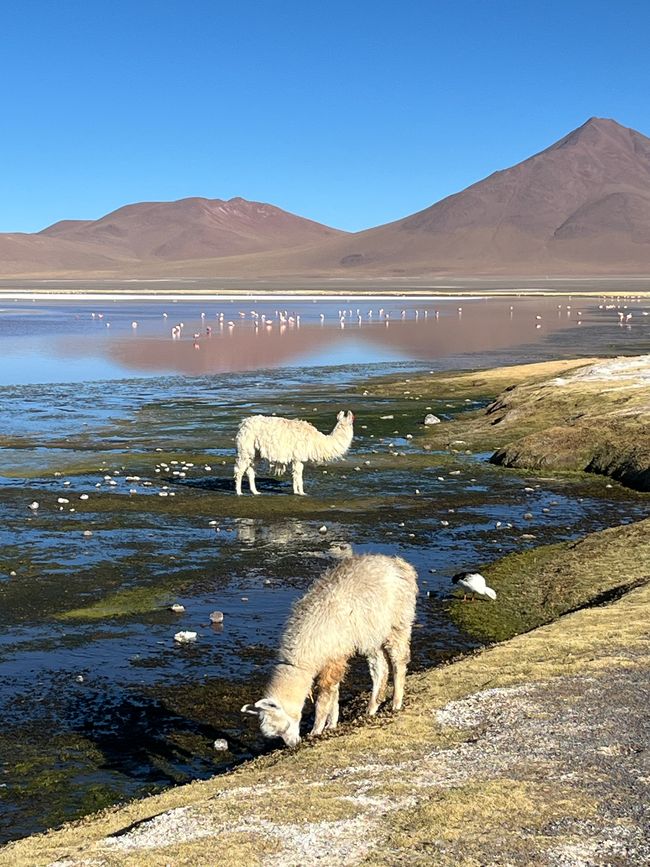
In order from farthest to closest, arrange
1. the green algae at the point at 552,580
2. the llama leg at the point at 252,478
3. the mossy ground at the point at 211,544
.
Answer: the llama leg at the point at 252,478 < the green algae at the point at 552,580 < the mossy ground at the point at 211,544

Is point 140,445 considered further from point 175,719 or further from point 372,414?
point 175,719

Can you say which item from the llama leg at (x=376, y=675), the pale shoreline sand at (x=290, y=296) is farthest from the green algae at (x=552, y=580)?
the pale shoreline sand at (x=290, y=296)

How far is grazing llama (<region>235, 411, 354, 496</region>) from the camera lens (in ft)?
64.1

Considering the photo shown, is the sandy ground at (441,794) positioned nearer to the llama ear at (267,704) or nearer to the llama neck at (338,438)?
the llama ear at (267,704)

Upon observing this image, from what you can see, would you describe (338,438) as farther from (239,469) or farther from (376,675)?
(376,675)

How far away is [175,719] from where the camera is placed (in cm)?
1008

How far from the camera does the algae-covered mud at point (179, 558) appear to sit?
31.7 ft

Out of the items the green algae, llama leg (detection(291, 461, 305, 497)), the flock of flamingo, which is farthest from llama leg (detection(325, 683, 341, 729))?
the flock of flamingo

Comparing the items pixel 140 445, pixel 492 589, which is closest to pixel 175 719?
pixel 492 589

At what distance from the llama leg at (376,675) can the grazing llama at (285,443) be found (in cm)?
980

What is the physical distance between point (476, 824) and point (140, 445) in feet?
62.6

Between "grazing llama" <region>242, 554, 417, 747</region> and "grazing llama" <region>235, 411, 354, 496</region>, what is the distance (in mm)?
9692

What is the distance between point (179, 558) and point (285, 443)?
4569 mm

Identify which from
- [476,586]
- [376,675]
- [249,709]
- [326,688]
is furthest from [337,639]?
[476,586]
